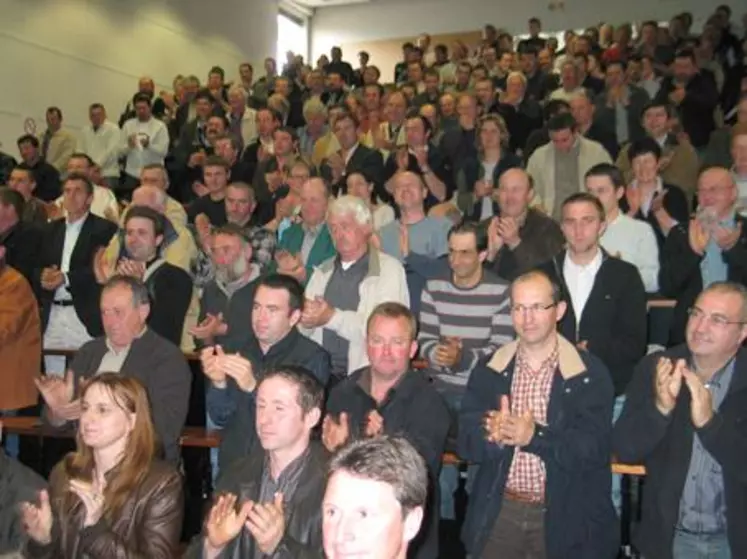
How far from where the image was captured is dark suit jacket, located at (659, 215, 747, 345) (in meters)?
3.91

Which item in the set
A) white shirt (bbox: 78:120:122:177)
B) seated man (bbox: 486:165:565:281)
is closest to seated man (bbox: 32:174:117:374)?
seated man (bbox: 486:165:565:281)

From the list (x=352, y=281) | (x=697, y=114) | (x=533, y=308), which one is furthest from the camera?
(x=697, y=114)

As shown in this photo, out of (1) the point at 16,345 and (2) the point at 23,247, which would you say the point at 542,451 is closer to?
(1) the point at 16,345

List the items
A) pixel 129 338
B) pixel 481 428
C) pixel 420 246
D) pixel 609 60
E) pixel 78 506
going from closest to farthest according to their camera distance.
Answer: pixel 78 506 → pixel 481 428 → pixel 129 338 → pixel 420 246 → pixel 609 60

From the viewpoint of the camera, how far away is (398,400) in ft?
10.5

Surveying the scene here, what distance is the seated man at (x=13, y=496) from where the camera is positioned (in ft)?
9.66

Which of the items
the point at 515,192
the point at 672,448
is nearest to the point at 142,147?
the point at 515,192

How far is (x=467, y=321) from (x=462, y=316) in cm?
3

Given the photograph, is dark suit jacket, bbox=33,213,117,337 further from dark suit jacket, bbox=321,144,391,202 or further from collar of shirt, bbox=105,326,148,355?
dark suit jacket, bbox=321,144,391,202

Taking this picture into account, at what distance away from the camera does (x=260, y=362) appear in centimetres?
347

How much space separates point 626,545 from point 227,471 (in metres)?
1.86

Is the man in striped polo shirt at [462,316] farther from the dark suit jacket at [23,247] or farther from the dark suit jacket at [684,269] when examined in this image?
the dark suit jacket at [23,247]

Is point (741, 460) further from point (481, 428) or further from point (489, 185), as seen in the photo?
point (489, 185)

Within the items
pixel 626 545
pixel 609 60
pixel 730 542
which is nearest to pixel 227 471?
pixel 730 542
